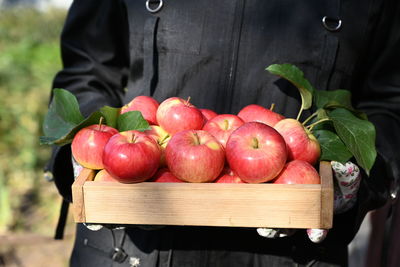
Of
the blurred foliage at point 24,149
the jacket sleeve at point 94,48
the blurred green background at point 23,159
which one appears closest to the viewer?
the jacket sleeve at point 94,48

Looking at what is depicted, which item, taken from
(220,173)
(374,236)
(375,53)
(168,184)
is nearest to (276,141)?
(220,173)

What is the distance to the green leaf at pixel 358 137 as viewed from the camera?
47.3 inches

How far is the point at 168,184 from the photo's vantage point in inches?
43.1

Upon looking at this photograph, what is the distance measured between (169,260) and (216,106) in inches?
17.1

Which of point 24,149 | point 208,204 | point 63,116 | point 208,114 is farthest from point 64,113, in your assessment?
point 24,149

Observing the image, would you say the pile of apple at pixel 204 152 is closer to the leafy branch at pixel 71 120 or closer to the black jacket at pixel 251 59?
the leafy branch at pixel 71 120

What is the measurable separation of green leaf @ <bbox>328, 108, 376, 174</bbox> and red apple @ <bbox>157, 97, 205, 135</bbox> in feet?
1.05

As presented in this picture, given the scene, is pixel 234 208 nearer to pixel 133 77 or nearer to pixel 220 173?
pixel 220 173

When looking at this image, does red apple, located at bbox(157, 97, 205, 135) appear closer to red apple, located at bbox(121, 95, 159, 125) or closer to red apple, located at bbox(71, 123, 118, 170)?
red apple, located at bbox(121, 95, 159, 125)

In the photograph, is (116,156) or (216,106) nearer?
(116,156)

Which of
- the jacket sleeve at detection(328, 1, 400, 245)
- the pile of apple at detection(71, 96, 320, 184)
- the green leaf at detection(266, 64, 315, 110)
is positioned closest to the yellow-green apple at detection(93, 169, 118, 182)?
the pile of apple at detection(71, 96, 320, 184)

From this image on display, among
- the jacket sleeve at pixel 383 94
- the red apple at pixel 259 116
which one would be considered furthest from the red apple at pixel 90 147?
the jacket sleeve at pixel 383 94

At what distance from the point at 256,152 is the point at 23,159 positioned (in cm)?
325

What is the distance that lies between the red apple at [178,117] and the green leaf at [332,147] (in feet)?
0.97
